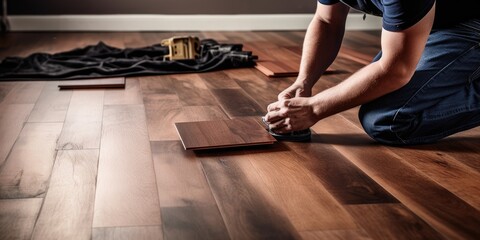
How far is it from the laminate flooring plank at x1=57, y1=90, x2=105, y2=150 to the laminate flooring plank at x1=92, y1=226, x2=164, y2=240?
0.71 metres

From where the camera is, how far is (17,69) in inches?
138

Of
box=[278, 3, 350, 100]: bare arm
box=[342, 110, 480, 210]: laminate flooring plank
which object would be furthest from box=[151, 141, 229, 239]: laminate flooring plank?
box=[342, 110, 480, 210]: laminate flooring plank

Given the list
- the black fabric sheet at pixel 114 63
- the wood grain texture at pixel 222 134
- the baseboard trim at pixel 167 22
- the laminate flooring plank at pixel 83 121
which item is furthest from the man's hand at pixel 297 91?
the baseboard trim at pixel 167 22

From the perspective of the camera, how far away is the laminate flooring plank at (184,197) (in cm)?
153

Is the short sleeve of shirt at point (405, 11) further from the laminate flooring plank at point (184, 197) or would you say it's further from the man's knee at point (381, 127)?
the laminate flooring plank at point (184, 197)

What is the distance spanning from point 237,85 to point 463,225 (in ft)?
6.12

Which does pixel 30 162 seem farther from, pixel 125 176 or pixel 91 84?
pixel 91 84

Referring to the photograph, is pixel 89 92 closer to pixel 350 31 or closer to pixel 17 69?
pixel 17 69

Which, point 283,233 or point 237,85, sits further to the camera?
point 237,85

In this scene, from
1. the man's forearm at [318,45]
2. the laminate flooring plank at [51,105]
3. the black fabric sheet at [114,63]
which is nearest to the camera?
the man's forearm at [318,45]

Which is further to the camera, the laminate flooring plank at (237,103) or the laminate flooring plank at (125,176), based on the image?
Answer: the laminate flooring plank at (237,103)

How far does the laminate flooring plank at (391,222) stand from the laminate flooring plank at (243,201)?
0.63 ft

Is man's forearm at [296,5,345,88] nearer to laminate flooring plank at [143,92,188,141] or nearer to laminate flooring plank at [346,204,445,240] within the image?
laminate flooring plank at [143,92,188,141]

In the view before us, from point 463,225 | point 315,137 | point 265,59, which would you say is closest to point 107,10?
point 265,59
